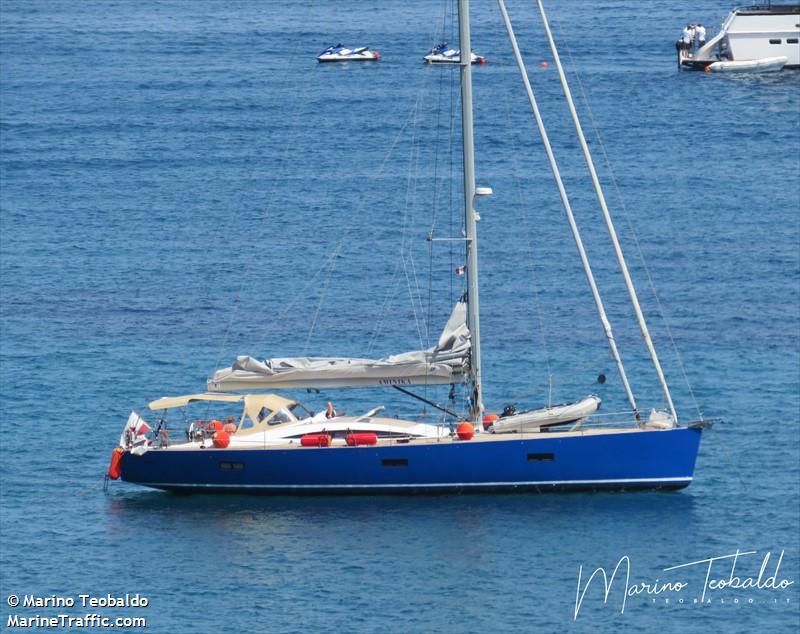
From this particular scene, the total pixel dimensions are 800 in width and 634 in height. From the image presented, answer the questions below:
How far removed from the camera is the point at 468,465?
65.8 metres

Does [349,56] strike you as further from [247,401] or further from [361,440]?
[361,440]

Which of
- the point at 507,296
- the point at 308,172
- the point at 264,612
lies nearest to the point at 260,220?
the point at 308,172

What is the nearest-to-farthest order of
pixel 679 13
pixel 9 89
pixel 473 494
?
pixel 473 494, pixel 9 89, pixel 679 13

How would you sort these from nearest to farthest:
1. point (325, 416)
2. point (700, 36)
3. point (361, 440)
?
point (361, 440)
point (325, 416)
point (700, 36)

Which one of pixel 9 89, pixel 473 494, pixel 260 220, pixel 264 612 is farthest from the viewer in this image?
pixel 9 89

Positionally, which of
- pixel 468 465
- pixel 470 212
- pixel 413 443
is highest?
pixel 470 212

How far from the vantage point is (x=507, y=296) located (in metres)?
91.7

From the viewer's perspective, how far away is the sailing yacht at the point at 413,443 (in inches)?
2586

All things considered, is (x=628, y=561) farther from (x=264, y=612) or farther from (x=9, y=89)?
(x=9, y=89)

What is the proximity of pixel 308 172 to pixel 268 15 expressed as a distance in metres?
60.3

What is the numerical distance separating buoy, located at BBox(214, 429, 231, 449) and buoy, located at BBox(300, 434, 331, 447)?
2559 millimetres

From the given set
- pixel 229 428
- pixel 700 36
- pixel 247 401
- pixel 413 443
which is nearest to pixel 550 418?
pixel 413 443
